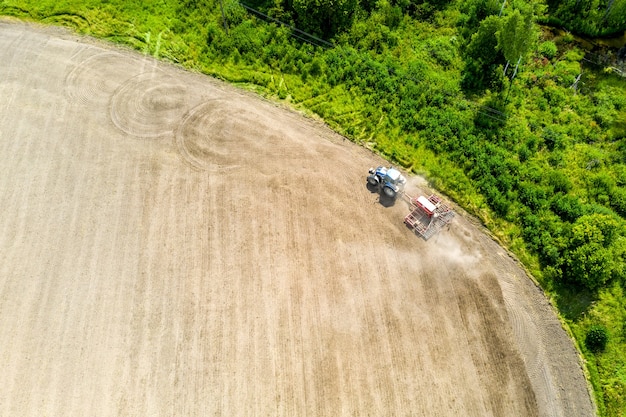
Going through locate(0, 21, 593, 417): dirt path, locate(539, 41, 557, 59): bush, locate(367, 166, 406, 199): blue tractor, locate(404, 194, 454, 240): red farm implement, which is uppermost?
locate(539, 41, 557, 59): bush

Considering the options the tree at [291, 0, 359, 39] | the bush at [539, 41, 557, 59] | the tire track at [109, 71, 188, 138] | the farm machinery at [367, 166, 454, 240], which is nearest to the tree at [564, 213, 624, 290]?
the farm machinery at [367, 166, 454, 240]

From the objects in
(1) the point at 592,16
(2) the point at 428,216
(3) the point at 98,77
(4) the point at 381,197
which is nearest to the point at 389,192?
(4) the point at 381,197

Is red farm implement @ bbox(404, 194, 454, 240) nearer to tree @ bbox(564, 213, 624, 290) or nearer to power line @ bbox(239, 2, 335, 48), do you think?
tree @ bbox(564, 213, 624, 290)

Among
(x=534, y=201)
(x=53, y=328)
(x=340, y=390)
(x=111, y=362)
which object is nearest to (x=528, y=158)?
(x=534, y=201)

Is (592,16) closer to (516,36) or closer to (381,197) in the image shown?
(516,36)

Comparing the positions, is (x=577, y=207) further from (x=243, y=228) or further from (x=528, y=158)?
(x=243, y=228)

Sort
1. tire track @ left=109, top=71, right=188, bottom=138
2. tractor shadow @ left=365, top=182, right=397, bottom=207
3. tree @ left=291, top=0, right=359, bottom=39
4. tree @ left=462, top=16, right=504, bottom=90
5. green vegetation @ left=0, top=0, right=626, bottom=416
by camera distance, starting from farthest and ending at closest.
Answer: tree @ left=291, top=0, right=359, bottom=39
tree @ left=462, top=16, right=504, bottom=90
tire track @ left=109, top=71, right=188, bottom=138
tractor shadow @ left=365, top=182, right=397, bottom=207
green vegetation @ left=0, top=0, right=626, bottom=416
